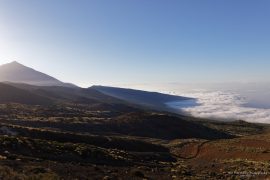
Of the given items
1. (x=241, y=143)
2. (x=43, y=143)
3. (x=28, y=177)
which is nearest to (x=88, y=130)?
(x=241, y=143)

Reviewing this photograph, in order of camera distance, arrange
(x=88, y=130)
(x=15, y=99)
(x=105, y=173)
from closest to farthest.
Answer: (x=105, y=173), (x=88, y=130), (x=15, y=99)

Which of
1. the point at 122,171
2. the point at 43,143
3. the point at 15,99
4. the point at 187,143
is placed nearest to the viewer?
the point at 122,171

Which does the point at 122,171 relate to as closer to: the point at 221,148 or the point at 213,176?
the point at 213,176

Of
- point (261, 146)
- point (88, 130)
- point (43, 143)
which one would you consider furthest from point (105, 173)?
point (88, 130)

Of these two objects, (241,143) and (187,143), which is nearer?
(241,143)

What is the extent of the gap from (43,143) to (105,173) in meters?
14.3

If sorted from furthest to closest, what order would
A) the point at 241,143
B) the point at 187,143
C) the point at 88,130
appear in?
the point at 88,130 < the point at 187,143 < the point at 241,143

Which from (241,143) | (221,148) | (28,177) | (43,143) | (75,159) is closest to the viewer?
(28,177)

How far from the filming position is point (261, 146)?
6606 centimetres

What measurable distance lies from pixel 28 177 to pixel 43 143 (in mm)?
20822

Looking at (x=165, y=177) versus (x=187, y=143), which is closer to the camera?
(x=165, y=177)

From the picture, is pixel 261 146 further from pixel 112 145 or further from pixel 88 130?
pixel 88 130

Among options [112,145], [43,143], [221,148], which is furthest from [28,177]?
[221,148]

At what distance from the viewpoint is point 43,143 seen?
48.0 m
